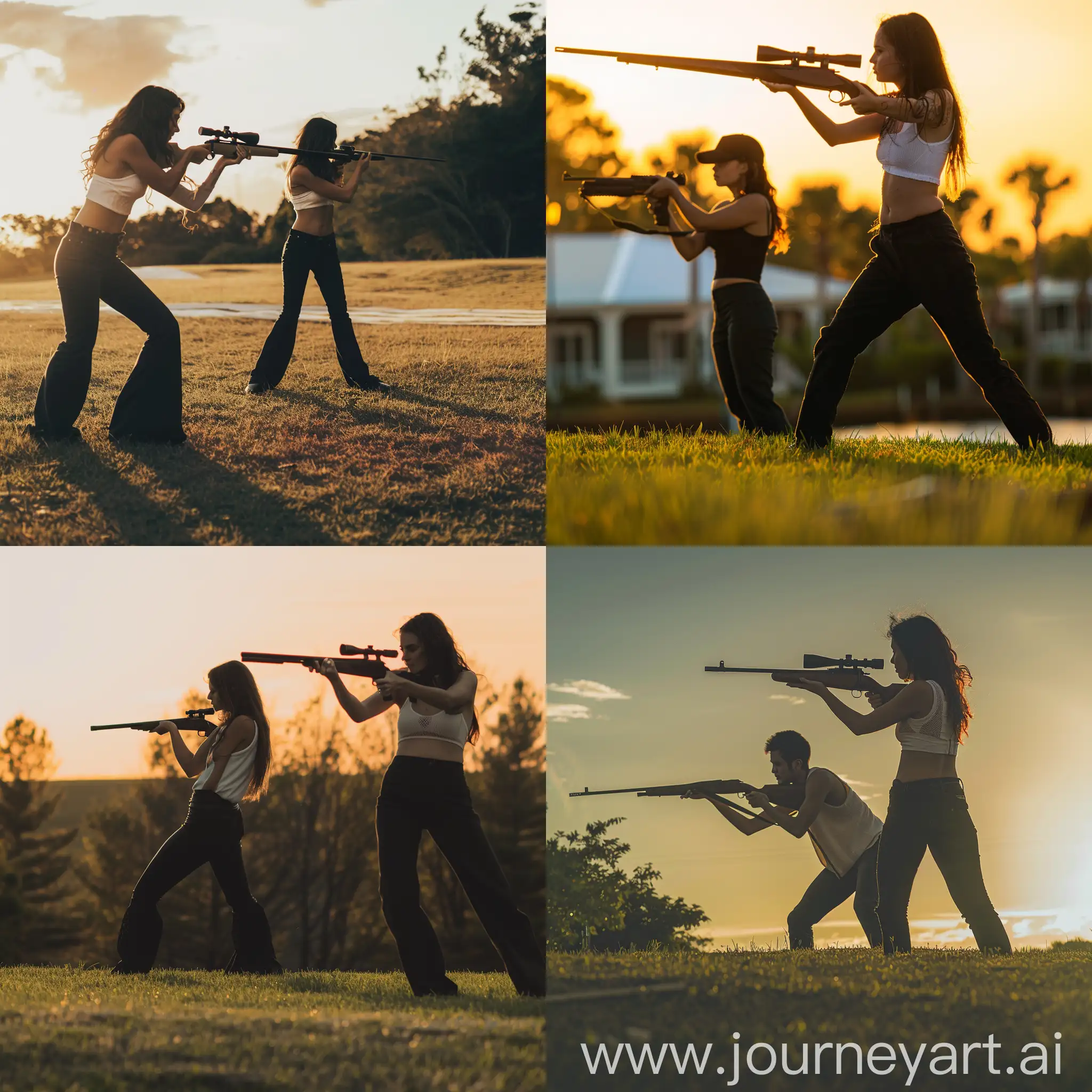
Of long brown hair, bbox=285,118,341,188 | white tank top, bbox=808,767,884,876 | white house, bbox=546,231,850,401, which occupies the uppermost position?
white house, bbox=546,231,850,401

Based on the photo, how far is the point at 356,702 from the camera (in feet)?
17.8

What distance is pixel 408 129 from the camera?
7.70 metres

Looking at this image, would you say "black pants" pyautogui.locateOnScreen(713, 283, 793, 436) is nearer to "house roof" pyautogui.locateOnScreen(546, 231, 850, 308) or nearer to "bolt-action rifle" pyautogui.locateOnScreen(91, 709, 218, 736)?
"bolt-action rifle" pyautogui.locateOnScreen(91, 709, 218, 736)

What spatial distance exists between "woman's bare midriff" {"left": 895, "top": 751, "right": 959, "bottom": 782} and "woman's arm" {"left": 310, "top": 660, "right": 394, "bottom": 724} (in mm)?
2351

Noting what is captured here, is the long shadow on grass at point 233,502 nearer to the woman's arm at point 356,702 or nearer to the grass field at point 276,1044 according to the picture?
the woman's arm at point 356,702

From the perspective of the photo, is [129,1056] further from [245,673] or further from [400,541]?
[400,541]

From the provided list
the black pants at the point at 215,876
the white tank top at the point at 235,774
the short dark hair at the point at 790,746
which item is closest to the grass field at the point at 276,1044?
the black pants at the point at 215,876

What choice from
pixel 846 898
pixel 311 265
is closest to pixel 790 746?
pixel 846 898

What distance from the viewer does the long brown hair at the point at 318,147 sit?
22.6 feet

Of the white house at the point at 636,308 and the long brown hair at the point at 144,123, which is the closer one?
the long brown hair at the point at 144,123

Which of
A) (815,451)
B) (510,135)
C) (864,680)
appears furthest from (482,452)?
(510,135)

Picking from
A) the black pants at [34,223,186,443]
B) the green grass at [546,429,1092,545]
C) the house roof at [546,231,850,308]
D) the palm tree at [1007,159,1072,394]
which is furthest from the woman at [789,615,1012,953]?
the palm tree at [1007,159,1072,394]

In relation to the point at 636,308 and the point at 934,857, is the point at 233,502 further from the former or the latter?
the point at 636,308

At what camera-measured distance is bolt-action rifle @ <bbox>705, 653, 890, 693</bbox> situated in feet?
18.1
